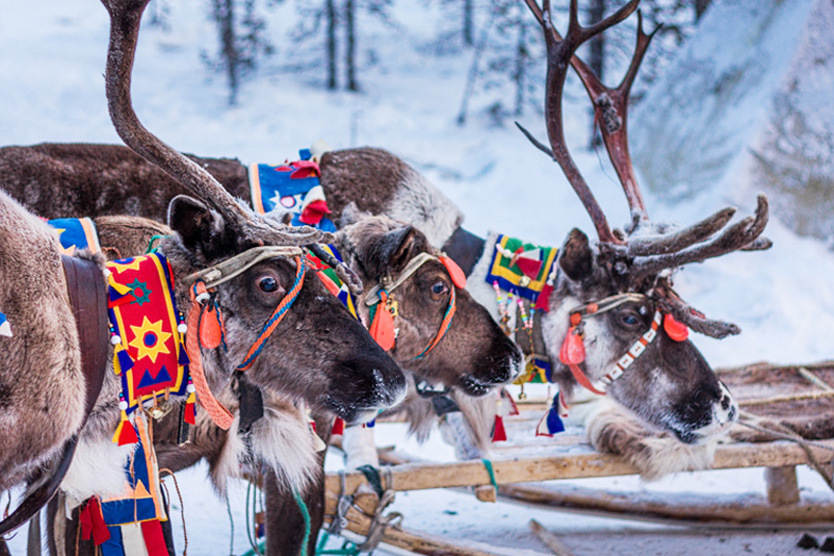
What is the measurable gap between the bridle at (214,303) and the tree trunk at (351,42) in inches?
448

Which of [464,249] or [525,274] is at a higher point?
[464,249]

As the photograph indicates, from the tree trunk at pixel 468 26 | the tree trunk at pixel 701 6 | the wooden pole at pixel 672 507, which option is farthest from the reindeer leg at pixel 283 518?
the tree trunk at pixel 468 26

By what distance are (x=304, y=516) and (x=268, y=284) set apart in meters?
1.00

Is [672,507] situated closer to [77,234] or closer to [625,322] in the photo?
[625,322]

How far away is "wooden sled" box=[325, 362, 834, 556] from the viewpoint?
3066 millimetres

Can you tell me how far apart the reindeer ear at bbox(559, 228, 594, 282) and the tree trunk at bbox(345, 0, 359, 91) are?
34.1 ft

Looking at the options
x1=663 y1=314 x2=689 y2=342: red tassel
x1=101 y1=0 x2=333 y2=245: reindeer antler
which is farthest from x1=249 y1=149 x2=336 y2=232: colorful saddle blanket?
x1=663 y1=314 x2=689 y2=342: red tassel

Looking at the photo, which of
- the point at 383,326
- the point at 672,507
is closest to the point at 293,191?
the point at 383,326

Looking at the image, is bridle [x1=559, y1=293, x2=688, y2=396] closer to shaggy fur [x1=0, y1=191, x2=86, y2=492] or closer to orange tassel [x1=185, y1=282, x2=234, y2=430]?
orange tassel [x1=185, y1=282, x2=234, y2=430]

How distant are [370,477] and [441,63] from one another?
550 inches

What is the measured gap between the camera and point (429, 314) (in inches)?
109

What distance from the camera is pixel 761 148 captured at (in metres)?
7.51

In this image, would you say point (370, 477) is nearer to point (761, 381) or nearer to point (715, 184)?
point (761, 381)

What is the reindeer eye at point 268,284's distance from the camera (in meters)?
2.01
